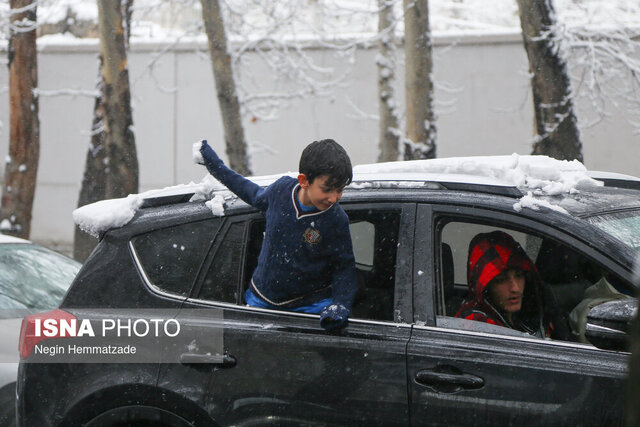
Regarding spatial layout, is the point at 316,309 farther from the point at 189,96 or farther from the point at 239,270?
the point at 189,96

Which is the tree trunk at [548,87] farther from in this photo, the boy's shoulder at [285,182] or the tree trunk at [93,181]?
the tree trunk at [93,181]

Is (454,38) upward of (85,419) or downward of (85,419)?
upward

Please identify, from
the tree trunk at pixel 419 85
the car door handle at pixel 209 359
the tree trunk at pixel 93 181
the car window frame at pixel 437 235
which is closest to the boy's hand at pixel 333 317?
the car window frame at pixel 437 235

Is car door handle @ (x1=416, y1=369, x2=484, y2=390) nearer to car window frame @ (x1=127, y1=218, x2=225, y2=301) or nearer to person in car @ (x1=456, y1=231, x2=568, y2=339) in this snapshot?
person in car @ (x1=456, y1=231, x2=568, y2=339)

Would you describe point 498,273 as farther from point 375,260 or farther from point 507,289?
point 375,260

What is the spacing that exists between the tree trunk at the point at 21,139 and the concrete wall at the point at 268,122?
0.81 metres

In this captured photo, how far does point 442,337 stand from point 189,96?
14.0 meters

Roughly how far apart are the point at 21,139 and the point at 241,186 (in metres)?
9.46

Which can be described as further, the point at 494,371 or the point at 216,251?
the point at 216,251

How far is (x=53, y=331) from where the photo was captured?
3.62 meters

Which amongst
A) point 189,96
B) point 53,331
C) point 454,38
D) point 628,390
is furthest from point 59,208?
point 628,390

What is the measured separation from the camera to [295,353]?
3.22 m

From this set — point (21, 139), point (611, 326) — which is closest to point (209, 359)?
point (611, 326)

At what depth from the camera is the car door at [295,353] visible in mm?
3082
